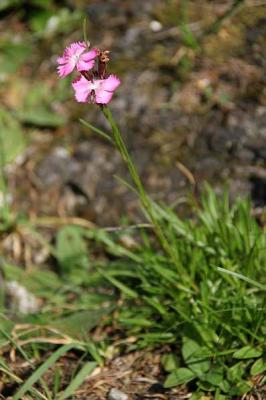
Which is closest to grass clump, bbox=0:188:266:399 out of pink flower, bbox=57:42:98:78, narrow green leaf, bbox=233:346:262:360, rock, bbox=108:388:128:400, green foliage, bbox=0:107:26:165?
narrow green leaf, bbox=233:346:262:360

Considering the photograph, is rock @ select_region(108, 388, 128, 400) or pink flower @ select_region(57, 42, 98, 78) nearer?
pink flower @ select_region(57, 42, 98, 78)

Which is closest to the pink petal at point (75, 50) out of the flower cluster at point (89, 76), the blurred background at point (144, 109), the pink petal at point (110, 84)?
the flower cluster at point (89, 76)

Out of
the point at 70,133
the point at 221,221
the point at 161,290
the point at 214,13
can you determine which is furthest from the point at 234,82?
the point at 161,290

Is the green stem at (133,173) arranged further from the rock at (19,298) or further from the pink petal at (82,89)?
the rock at (19,298)

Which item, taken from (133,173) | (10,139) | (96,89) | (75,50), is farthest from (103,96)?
(10,139)

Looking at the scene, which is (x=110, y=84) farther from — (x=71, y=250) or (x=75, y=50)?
(x=71, y=250)

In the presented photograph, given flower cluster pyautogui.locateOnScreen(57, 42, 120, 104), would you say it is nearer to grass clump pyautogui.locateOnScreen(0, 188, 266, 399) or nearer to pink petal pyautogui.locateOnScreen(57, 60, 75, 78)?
pink petal pyautogui.locateOnScreen(57, 60, 75, 78)
